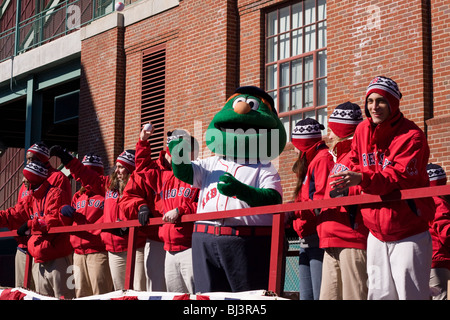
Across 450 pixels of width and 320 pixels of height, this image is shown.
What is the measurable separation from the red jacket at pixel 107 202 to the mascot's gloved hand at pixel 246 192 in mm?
2586

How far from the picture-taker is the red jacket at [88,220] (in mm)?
8453

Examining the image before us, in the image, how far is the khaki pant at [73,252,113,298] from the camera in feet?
27.5

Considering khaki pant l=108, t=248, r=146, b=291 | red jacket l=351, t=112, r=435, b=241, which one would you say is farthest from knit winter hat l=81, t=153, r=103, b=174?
→ red jacket l=351, t=112, r=435, b=241

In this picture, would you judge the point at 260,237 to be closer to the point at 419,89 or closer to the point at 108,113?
the point at 419,89

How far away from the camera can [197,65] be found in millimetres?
14219

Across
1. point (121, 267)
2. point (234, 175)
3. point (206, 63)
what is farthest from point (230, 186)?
point (206, 63)

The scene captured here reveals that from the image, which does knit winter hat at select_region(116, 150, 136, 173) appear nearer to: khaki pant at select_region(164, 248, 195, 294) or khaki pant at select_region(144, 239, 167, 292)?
khaki pant at select_region(144, 239, 167, 292)

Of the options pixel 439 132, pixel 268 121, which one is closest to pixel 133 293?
pixel 268 121

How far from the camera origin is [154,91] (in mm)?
15523

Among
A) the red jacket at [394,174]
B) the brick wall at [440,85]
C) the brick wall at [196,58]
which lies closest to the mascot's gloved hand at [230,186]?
the red jacket at [394,174]

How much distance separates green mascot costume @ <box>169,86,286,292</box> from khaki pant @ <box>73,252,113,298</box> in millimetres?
2888

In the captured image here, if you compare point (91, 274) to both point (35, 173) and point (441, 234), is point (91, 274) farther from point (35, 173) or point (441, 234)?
point (441, 234)

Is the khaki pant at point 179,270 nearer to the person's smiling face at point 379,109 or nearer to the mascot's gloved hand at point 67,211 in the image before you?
the mascot's gloved hand at point 67,211

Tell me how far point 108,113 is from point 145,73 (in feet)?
3.99
